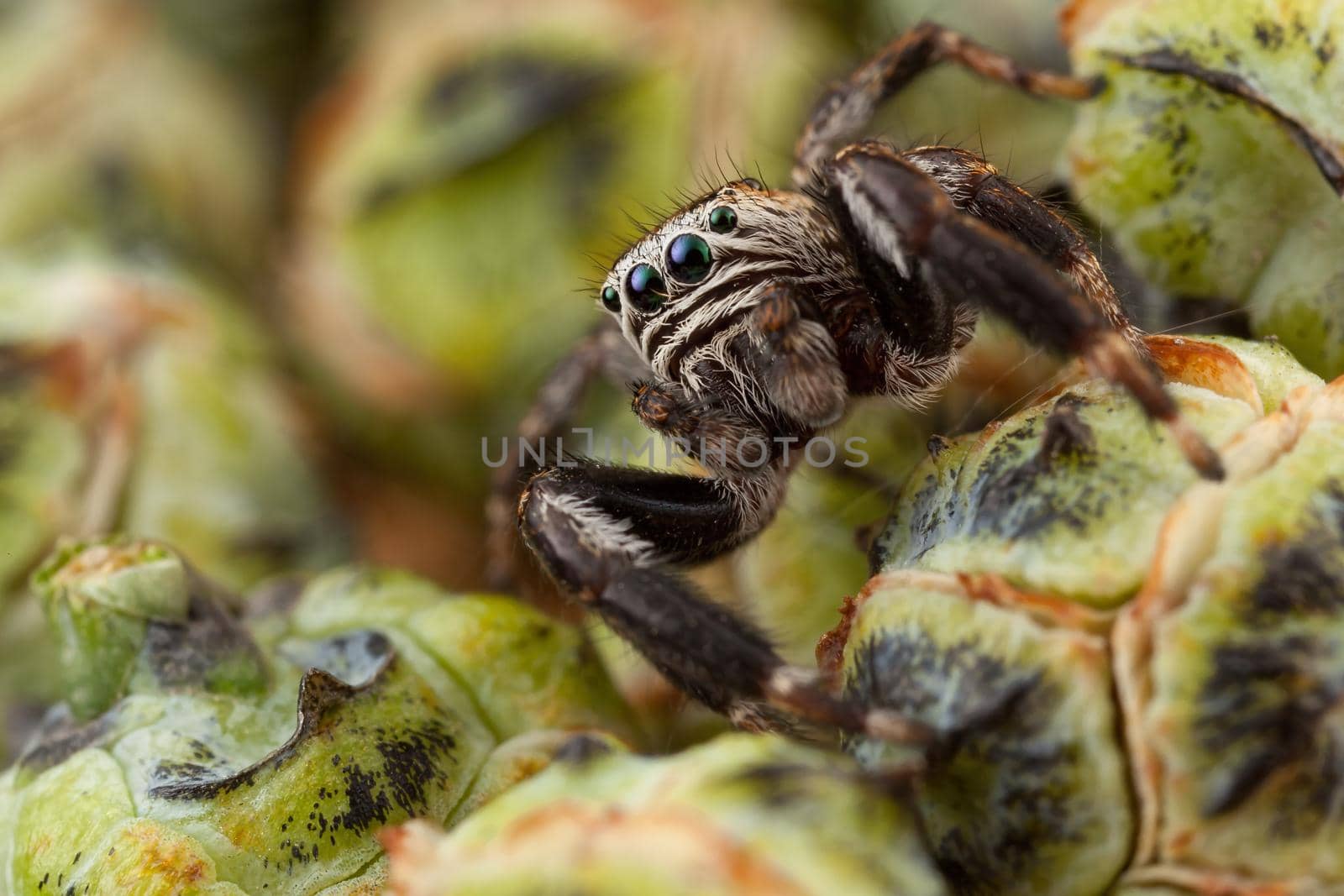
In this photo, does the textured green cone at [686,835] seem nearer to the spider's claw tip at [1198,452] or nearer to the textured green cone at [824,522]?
the spider's claw tip at [1198,452]

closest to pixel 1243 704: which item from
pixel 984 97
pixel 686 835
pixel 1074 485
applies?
pixel 1074 485

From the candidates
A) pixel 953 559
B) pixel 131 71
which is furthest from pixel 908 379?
pixel 131 71

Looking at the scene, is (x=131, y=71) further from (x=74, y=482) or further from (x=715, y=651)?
(x=715, y=651)

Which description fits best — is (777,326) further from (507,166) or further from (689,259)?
(507,166)

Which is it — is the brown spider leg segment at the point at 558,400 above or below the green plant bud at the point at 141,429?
below

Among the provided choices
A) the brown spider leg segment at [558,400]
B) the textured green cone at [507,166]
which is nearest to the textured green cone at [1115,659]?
the brown spider leg segment at [558,400]

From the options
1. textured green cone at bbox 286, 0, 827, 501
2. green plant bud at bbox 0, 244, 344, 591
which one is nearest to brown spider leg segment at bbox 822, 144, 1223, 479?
textured green cone at bbox 286, 0, 827, 501
